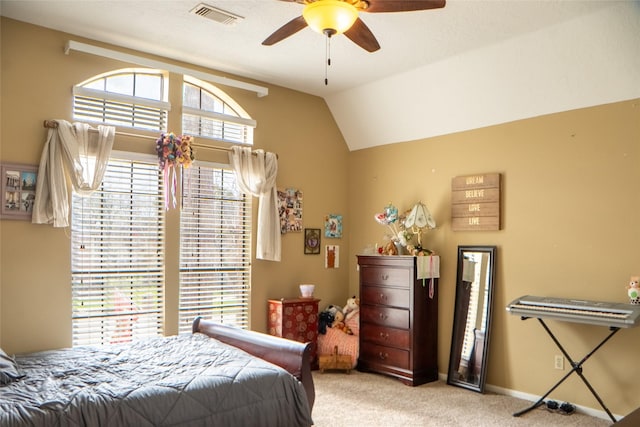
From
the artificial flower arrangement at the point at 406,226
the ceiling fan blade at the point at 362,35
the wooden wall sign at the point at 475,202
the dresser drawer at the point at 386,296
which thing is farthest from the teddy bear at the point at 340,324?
the ceiling fan blade at the point at 362,35

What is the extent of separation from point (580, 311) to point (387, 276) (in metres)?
1.79

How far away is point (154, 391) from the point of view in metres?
2.65

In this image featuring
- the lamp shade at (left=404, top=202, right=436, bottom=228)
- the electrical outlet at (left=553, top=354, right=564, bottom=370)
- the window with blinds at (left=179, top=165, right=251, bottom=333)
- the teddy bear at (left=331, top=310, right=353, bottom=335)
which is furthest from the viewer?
the teddy bear at (left=331, top=310, right=353, bottom=335)

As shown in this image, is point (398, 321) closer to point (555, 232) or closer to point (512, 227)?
point (512, 227)

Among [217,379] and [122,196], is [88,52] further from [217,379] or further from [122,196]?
[217,379]

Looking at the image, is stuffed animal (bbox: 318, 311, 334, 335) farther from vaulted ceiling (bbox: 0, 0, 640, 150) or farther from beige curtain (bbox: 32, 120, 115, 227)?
beige curtain (bbox: 32, 120, 115, 227)

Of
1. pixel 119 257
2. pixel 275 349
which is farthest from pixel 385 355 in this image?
pixel 119 257

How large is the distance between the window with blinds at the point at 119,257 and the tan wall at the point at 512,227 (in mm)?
139

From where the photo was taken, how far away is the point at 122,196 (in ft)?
14.3

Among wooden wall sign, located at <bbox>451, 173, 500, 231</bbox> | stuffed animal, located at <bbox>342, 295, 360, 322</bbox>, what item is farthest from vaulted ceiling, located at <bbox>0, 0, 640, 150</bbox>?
stuffed animal, located at <bbox>342, 295, 360, 322</bbox>

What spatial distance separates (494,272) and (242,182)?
94.9 inches

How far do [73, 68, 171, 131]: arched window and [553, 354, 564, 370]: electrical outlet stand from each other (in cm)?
376

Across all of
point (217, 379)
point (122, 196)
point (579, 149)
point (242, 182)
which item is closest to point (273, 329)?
point (242, 182)

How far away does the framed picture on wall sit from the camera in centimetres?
379
